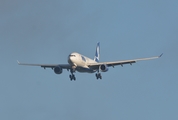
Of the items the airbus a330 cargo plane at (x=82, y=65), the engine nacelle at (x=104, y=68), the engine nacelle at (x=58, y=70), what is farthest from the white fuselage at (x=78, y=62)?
the engine nacelle at (x=58, y=70)

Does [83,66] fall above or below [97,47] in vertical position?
below

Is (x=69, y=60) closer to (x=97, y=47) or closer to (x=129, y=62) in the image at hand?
(x=129, y=62)

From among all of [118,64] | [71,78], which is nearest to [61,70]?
Result: [71,78]

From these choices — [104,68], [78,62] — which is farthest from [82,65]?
[104,68]

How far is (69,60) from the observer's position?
109312 millimetres

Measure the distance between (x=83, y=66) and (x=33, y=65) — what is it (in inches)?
492

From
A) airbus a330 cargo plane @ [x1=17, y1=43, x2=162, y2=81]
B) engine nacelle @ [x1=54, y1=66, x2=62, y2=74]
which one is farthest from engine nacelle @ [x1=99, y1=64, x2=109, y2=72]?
engine nacelle @ [x1=54, y1=66, x2=62, y2=74]

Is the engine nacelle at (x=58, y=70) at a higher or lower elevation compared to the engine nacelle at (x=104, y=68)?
higher

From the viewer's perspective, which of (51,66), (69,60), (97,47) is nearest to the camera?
(69,60)

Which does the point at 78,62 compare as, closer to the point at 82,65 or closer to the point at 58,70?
the point at 82,65

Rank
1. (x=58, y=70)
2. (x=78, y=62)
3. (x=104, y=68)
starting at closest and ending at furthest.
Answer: (x=78, y=62) → (x=104, y=68) → (x=58, y=70)

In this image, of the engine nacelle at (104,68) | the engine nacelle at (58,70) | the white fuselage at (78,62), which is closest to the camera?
the white fuselage at (78,62)

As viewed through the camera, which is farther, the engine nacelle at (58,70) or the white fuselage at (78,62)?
the engine nacelle at (58,70)

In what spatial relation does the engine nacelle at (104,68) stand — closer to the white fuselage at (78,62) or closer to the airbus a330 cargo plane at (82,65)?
the airbus a330 cargo plane at (82,65)
